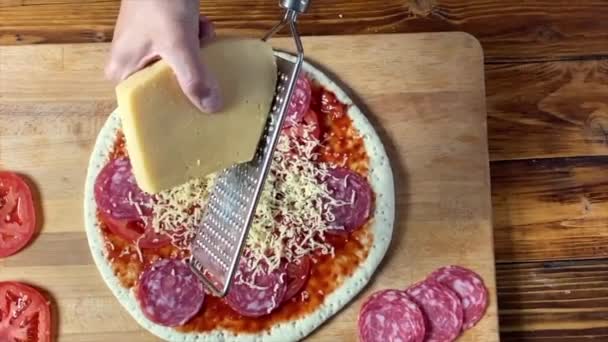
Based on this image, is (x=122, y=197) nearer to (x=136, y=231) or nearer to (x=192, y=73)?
(x=136, y=231)

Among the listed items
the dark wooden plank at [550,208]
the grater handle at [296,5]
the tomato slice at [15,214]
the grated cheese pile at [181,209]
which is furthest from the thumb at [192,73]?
the dark wooden plank at [550,208]

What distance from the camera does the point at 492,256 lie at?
163cm

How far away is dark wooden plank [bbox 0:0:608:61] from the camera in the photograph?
1.81 metres

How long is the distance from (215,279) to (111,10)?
28.6 inches

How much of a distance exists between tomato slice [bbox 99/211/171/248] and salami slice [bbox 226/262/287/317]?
0.18 metres

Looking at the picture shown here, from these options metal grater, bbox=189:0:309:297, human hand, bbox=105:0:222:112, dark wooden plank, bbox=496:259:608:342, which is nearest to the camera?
human hand, bbox=105:0:222:112

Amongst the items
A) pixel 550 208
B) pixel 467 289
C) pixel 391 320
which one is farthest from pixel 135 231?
pixel 550 208

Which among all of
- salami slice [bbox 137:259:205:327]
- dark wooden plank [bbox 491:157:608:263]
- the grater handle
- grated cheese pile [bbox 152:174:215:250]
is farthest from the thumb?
dark wooden plank [bbox 491:157:608:263]

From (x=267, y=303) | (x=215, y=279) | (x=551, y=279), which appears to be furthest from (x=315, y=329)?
(x=551, y=279)

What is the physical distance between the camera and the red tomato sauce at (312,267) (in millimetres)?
1576

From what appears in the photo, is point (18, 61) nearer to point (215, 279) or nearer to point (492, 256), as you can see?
point (215, 279)

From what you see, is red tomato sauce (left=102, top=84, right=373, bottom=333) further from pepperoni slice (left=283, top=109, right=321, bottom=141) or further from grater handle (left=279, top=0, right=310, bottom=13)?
grater handle (left=279, top=0, right=310, bottom=13)

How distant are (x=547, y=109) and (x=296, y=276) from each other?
71 cm

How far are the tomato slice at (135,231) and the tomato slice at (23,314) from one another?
0.21 m
